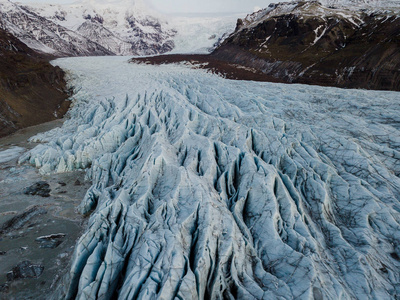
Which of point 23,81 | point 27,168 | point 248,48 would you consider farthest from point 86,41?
point 27,168

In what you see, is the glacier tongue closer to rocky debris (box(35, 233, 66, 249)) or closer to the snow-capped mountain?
rocky debris (box(35, 233, 66, 249))

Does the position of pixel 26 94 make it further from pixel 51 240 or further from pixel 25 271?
pixel 25 271

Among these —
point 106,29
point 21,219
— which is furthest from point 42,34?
point 21,219

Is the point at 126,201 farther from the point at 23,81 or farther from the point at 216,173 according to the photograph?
the point at 23,81

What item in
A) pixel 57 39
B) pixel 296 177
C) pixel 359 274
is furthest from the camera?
pixel 57 39

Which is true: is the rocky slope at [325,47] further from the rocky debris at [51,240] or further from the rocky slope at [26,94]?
the rocky debris at [51,240]

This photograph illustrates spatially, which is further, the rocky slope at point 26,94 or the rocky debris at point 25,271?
the rocky slope at point 26,94

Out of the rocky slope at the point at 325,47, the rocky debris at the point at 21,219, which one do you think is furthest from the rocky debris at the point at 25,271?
the rocky slope at the point at 325,47
